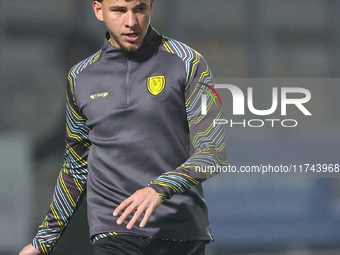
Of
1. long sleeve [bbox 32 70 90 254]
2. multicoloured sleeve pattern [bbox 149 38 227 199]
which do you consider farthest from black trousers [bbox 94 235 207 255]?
long sleeve [bbox 32 70 90 254]

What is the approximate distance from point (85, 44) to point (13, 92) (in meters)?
0.55

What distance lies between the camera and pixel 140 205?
193 cm

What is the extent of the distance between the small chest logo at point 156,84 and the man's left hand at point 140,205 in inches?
20.3

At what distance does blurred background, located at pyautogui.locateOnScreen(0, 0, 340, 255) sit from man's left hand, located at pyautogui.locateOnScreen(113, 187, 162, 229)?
5.38ft

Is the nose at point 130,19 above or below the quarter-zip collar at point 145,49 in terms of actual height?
above

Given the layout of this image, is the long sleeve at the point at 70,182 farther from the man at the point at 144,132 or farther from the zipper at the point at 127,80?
the zipper at the point at 127,80

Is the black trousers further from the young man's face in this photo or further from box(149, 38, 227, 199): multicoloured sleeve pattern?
the young man's face

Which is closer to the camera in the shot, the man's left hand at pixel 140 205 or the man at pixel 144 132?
the man's left hand at pixel 140 205

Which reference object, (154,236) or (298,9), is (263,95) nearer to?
(298,9)

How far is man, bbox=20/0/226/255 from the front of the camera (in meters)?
2.25

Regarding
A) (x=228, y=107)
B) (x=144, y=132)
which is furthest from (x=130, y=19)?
(x=228, y=107)

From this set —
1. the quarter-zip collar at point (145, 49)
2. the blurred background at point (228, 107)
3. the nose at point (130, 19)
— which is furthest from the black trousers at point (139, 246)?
the blurred background at point (228, 107)

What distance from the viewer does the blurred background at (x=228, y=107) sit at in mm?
3520

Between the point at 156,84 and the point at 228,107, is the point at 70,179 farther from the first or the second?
the point at 228,107
